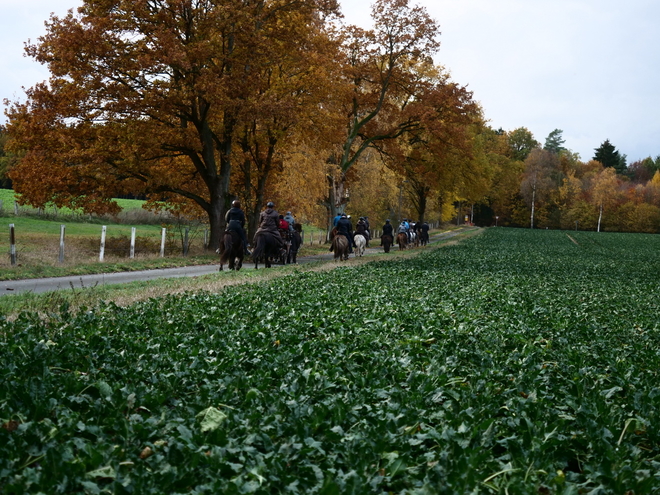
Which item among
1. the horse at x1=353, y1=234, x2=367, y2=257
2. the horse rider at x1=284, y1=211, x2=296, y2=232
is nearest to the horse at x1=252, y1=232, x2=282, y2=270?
the horse rider at x1=284, y1=211, x2=296, y2=232

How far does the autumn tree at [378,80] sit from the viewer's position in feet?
127

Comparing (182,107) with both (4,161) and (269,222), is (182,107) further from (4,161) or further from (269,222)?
(4,161)

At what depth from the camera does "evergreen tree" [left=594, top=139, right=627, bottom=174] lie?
150 m

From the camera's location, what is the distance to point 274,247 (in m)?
21.9

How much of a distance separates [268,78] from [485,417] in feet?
90.1

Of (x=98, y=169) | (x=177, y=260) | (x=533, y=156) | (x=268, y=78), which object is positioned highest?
(x=533, y=156)

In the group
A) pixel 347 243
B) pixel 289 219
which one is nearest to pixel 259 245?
pixel 289 219

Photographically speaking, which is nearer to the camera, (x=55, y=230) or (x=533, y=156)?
(x=55, y=230)

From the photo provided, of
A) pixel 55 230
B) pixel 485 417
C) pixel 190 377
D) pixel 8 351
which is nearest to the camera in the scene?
pixel 485 417

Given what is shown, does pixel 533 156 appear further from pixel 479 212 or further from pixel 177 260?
pixel 177 260

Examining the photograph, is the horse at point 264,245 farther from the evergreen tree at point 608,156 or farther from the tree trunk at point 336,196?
the evergreen tree at point 608,156

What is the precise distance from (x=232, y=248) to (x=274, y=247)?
1934 mm

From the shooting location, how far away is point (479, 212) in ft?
454

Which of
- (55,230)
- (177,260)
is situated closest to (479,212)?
(55,230)
